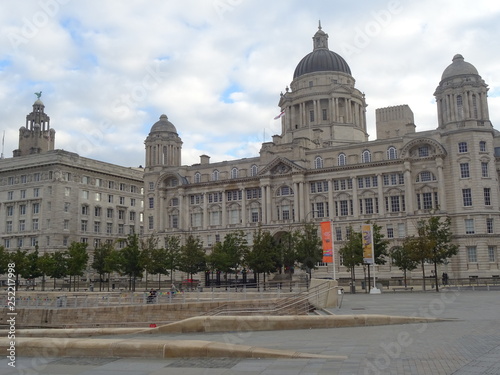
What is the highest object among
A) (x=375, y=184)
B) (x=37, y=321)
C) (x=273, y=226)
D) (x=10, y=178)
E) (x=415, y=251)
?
(x=10, y=178)

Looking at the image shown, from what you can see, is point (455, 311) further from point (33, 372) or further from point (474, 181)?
point (474, 181)

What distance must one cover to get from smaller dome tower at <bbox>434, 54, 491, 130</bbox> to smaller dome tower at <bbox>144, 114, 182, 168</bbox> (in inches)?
1856

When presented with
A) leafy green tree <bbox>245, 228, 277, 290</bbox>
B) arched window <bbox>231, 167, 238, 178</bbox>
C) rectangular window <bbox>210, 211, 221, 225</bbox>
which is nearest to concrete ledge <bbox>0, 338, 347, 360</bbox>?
leafy green tree <bbox>245, 228, 277, 290</bbox>

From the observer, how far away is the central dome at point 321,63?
10212 centimetres

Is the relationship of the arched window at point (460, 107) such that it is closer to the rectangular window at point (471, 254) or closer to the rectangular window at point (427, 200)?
the rectangular window at point (427, 200)

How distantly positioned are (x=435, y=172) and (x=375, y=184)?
8.69 meters

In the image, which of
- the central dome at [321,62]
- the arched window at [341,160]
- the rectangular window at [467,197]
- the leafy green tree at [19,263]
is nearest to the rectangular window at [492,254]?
the rectangular window at [467,197]

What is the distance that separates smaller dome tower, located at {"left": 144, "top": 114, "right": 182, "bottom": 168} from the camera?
9519 centimetres

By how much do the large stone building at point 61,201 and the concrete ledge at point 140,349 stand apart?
271 ft

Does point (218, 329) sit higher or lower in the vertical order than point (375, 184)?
lower

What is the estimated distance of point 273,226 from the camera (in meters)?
81.1

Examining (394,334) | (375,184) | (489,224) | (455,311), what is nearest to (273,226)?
(375,184)

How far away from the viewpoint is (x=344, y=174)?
78.1 metres

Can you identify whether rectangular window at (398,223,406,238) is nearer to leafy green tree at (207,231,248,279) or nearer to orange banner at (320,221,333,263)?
leafy green tree at (207,231,248,279)
